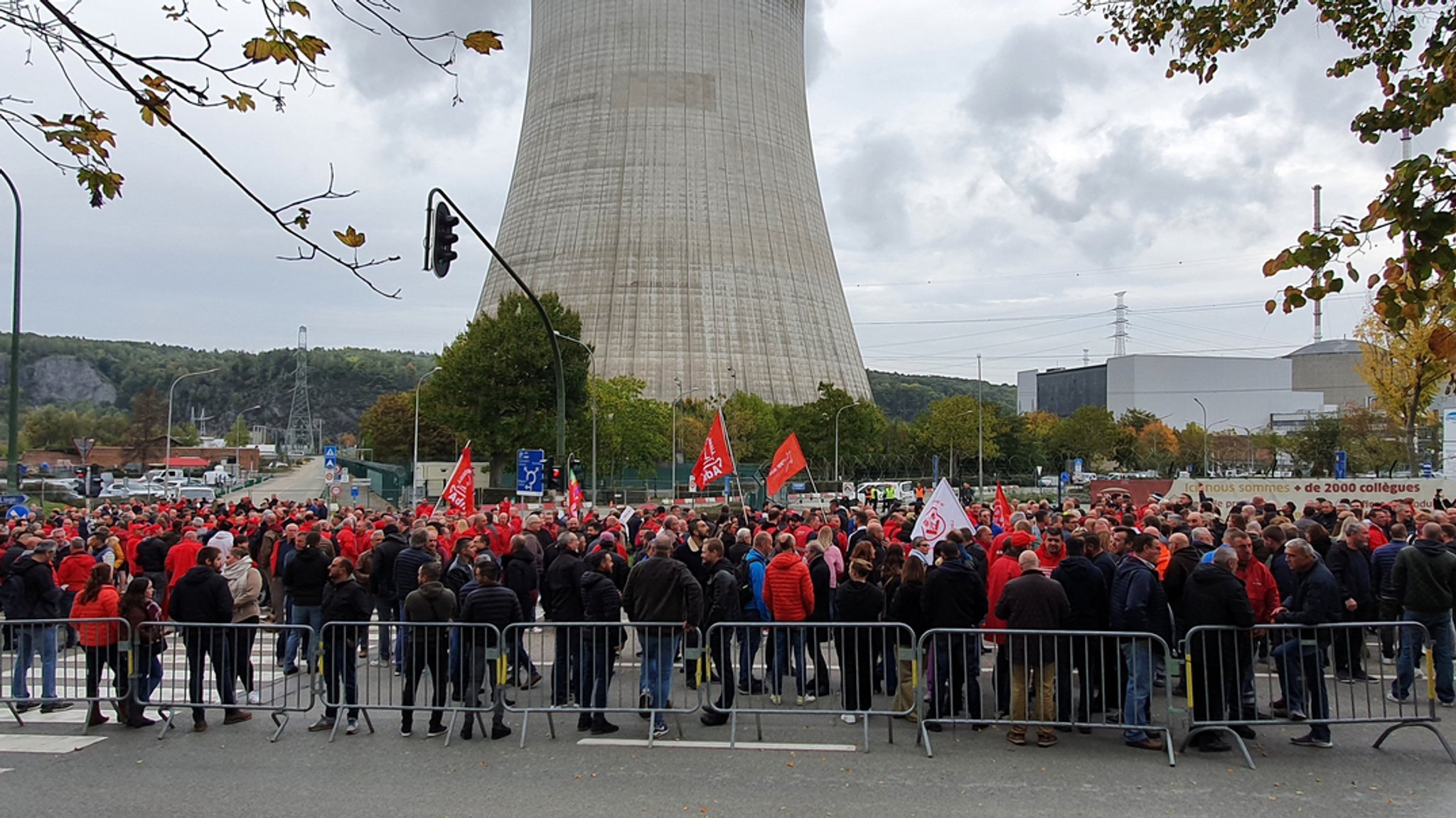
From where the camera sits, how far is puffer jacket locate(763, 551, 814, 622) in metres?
7.32

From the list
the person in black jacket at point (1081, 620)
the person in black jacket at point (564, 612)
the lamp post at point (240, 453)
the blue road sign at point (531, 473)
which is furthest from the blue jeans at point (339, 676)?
the lamp post at point (240, 453)

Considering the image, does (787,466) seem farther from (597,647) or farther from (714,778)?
(714,778)

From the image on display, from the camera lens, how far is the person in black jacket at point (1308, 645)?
20.4 feet

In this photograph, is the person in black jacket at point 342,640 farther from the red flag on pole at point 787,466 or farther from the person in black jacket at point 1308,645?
the red flag on pole at point 787,466

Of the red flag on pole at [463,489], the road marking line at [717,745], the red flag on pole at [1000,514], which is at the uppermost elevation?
the red flag on pole at [463,489]

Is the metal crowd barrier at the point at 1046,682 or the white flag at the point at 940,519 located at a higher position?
the white flag at the point at 940,519

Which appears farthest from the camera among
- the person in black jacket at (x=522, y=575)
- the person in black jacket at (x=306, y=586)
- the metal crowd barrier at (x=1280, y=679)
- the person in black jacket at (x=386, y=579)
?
the person in black jacket at (x=386, y=579)

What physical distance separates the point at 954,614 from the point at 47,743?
581cm

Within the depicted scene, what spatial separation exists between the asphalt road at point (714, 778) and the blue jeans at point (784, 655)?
0.48m

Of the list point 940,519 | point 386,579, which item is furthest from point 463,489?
point 940,519

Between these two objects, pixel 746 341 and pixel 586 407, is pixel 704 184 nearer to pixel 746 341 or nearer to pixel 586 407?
pixel 746 341

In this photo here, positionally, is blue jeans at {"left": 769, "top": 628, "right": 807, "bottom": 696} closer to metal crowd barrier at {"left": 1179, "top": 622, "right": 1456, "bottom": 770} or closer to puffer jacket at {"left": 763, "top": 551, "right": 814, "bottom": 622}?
puffer jacket at {"left": 763, "top": 551, "right": 814, "bottom": 622}

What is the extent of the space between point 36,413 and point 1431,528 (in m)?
92.3

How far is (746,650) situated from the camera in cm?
702
